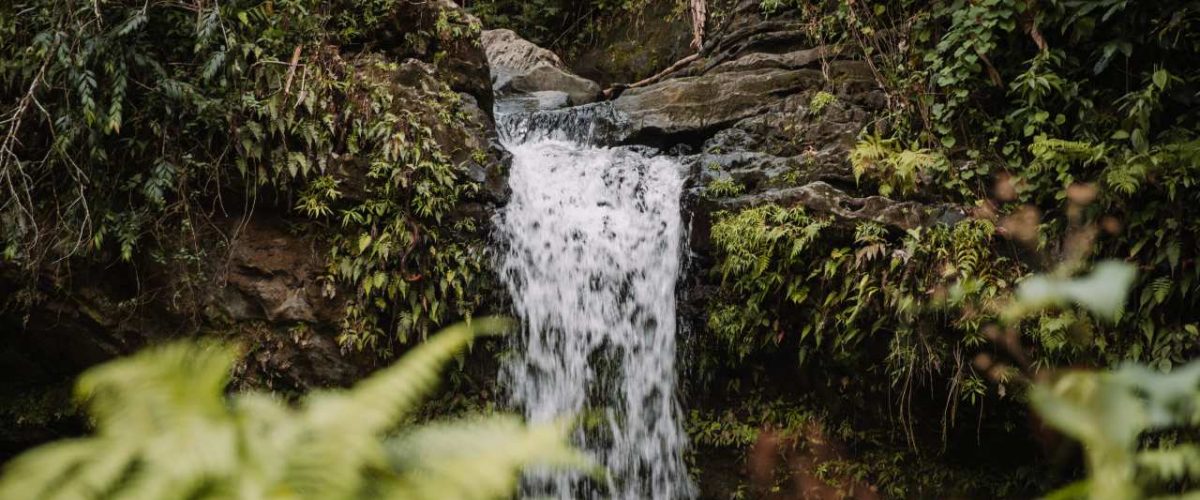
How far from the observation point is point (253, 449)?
45.6 inches

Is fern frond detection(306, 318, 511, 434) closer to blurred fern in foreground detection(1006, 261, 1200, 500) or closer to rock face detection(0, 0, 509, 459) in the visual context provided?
blurred fern in foreground detection(1006, 261, 1200, 500)

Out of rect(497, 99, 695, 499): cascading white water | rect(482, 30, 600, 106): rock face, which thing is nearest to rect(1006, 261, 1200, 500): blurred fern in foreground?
rect(497, 99, 695, 499): cascading white water

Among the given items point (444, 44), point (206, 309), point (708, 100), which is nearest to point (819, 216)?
point (708, 100)

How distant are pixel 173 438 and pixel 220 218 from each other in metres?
4.92

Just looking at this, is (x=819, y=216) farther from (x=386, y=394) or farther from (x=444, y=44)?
(x=386, y=394)

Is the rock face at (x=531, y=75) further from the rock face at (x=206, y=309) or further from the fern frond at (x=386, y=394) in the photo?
the fern frond at (x=386, y=394)

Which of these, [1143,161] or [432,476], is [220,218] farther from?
[1143,161]

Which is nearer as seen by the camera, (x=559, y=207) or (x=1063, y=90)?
(x=1063, y=90)

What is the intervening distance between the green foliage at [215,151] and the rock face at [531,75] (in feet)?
13.6

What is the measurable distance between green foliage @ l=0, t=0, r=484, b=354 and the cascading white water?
630 mm

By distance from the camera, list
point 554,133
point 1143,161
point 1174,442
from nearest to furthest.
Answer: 1. point 1174,442
2. point 1143,161
3. point 554,133

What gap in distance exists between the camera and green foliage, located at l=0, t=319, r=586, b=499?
1094 millimetres

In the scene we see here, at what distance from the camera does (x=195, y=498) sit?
1.14m

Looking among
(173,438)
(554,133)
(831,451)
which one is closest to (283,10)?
(554,133)
